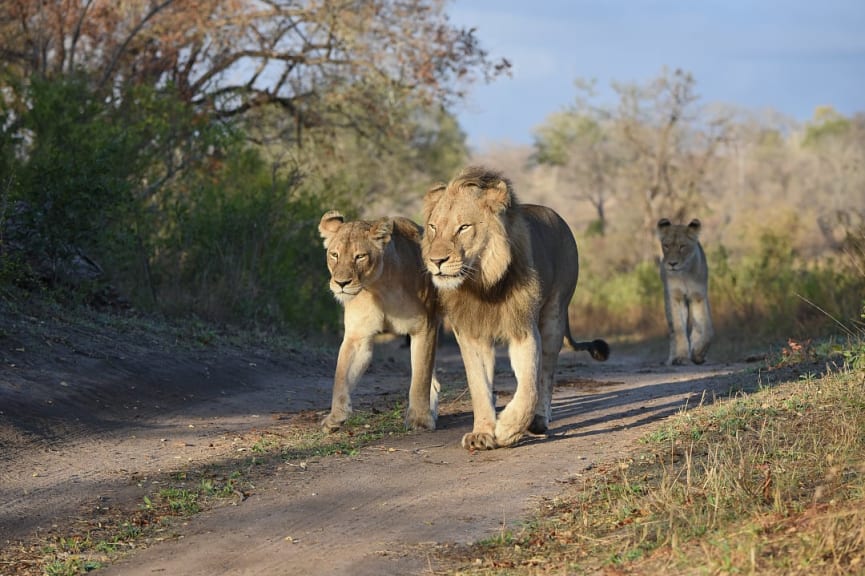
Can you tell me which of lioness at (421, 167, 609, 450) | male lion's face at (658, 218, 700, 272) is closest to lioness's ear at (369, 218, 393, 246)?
lioness at (421, 167, 609, 450)

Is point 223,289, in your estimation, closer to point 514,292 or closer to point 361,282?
point 361,282

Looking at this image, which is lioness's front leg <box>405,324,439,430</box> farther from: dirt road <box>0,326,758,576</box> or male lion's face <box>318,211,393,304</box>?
male lion's face <box>318,211,393,304</box>

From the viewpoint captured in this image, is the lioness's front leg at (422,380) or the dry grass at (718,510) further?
the lioness's front leg at (422,380)

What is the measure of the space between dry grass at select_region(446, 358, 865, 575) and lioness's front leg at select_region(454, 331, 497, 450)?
2.75 feet

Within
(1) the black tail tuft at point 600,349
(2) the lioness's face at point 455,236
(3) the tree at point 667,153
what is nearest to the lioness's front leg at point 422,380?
(2) the lioness's face at point 455,236

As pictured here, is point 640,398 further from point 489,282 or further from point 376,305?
point 489,282

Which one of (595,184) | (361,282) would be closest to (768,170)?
(595,184)

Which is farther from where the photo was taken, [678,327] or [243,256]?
[243,256]

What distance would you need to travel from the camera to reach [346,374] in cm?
710

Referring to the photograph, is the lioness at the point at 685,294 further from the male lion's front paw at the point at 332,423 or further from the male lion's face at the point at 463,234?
the male lion's face at the point at 463,234

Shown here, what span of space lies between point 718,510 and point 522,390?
184 centimetres

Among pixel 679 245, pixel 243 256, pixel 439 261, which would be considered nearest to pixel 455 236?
pixel 439 261

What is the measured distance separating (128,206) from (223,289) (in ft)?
5.87

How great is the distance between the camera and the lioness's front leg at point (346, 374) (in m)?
7.10
